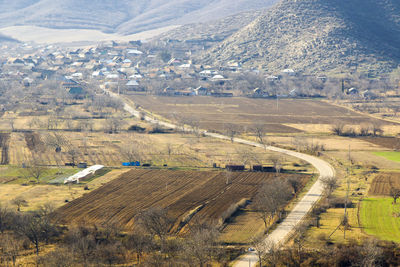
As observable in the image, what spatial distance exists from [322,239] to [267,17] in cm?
14260

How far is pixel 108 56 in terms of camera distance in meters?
174

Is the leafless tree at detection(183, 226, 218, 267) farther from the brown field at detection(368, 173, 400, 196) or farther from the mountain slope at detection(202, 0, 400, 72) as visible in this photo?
the mountain slope at detection(202, 0, 400, 72)

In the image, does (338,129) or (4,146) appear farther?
(338,129)

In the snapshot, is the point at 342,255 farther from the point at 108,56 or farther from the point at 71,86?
the point at 108,56

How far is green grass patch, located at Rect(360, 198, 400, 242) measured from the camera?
37.4 meters

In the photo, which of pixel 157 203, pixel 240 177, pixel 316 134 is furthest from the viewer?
pixel 316 134

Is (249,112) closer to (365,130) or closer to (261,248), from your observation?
(365,130)

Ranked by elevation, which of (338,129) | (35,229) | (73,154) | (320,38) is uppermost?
(320,38)

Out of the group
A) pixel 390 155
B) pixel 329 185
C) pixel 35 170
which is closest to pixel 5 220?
pixel 35 170

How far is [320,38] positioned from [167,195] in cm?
11408

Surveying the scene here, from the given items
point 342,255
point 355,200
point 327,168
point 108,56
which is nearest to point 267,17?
point 108,56

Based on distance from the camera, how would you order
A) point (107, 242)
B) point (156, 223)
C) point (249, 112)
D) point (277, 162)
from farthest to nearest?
point (249, 112), point (277, 162), point (156, 223), point (107, 242)

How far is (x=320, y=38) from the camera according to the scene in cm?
15062

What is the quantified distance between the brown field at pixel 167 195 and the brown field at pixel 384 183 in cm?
695
